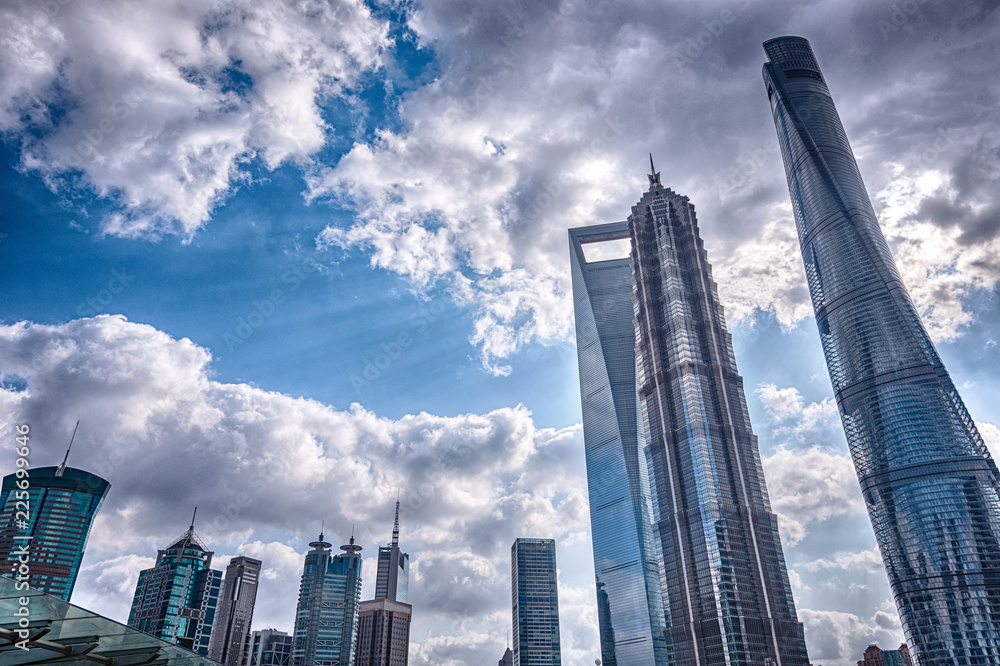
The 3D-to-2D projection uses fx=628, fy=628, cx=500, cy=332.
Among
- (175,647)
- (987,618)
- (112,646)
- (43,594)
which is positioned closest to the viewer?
(43,594)

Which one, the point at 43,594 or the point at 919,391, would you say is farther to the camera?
the point at 919,391

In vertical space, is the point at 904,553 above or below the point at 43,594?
above

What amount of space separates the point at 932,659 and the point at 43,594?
788ft

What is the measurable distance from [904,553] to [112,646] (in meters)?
234

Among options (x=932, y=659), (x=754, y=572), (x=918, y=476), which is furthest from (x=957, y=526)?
(x=754, y=572)

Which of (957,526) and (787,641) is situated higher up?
(957,526)

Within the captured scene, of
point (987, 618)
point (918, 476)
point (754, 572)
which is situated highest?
point (918, 476)

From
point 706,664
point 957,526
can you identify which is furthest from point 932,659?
point 706,664

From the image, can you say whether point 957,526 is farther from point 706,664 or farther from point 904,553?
point 706,664

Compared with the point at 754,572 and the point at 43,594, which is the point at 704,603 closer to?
the point at 754,572

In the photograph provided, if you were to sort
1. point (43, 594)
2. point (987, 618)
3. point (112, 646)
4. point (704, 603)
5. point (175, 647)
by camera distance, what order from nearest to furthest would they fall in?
point (43, 594) < point (112, 646) < point (175, 647) < point (987, 618) < point (704, 603)

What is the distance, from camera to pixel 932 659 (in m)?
187

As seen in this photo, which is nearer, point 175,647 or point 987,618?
point 175,647

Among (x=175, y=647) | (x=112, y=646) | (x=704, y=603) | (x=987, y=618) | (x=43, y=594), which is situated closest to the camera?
(x=43, y=594)
